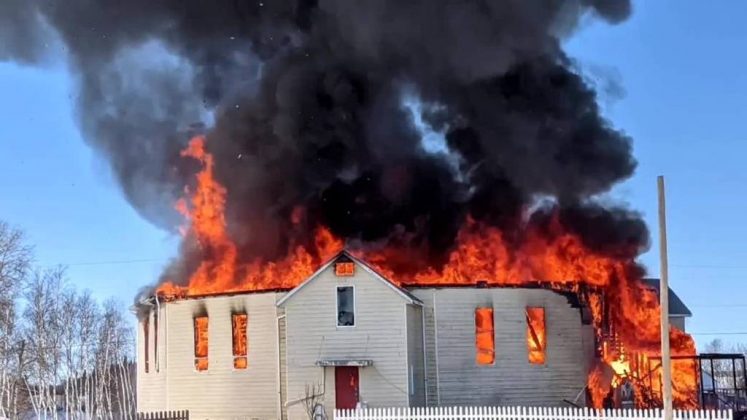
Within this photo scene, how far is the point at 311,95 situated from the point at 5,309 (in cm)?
1502

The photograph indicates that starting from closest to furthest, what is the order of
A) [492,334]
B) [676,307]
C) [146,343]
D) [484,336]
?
[492,334] → [484,336] → [146,343] → [676,307]

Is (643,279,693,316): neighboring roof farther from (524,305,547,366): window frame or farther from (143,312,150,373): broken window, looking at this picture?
(143,312,150,373): broken window

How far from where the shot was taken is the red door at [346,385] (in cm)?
2756

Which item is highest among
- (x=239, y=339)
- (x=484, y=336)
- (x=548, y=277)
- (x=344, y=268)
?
(x=344, y=268)

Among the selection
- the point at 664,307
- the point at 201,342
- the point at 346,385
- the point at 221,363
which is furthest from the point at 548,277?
the point at 664,307

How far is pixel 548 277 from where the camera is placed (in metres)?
33.5

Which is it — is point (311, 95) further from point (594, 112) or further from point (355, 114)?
point (594, 112)

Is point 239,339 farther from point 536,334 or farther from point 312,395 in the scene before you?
point 536,334

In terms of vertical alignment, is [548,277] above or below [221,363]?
above

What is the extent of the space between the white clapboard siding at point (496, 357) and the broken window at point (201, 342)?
7118 mm

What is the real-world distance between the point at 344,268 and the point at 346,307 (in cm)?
116

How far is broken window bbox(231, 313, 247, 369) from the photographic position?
29.6 m

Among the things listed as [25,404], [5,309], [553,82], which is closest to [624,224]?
[553,82]

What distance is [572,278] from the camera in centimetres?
3306
